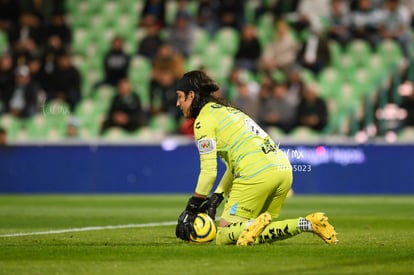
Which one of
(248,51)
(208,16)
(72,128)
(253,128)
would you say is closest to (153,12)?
(208,16)

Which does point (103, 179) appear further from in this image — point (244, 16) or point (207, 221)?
point (207, 221)

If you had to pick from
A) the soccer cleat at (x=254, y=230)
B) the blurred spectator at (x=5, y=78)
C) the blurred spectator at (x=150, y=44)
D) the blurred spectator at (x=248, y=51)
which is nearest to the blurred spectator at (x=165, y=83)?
the blurred spectator at (x=150, y=44)

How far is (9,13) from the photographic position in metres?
27.2

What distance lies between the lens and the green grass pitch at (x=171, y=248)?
25.6ft

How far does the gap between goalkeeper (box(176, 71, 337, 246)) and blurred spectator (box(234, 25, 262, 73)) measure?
571 inches

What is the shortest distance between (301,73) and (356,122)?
2.22m

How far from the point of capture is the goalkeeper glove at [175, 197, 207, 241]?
9.43 m

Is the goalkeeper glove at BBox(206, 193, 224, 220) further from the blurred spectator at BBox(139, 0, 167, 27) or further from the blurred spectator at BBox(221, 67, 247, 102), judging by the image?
the blurred spectator at BBox(139, 0, 167, 27)

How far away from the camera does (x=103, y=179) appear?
22359mm

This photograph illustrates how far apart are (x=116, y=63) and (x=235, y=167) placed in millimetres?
15398

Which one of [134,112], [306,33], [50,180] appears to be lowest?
[50,180]

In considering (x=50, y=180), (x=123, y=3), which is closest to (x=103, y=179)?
(x=50, y=180)

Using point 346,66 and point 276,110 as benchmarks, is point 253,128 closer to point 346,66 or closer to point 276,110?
point 276,110

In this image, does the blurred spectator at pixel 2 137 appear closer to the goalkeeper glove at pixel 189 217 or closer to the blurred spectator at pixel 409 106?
the blurred spectator at pixel 409 106
